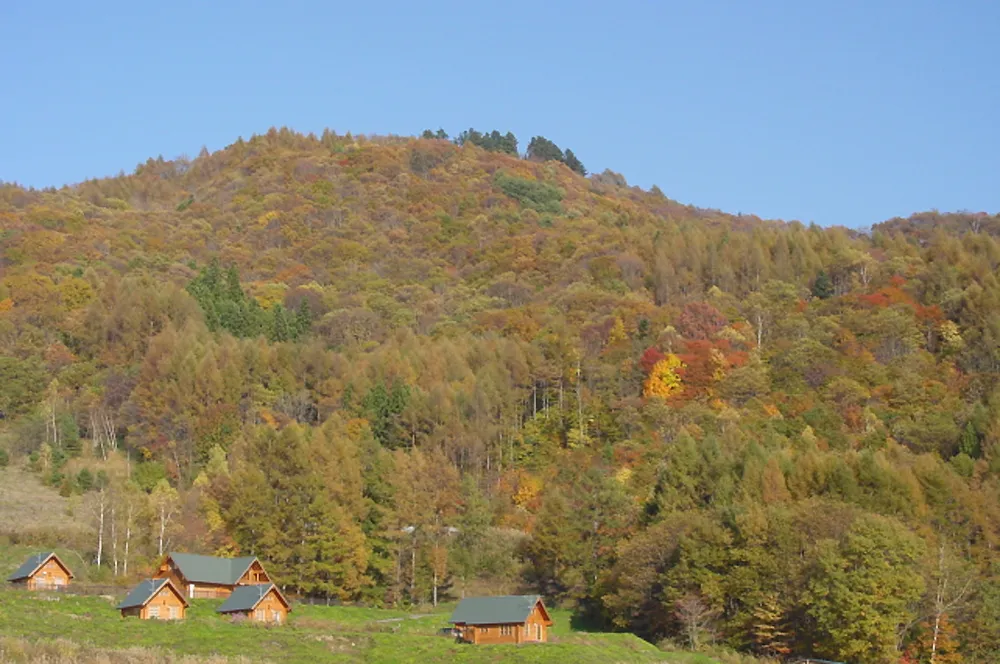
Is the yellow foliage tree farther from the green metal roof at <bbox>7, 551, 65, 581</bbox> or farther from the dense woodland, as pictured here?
the green metal roof at <bbox>7, 551, 65, 581</bbox>

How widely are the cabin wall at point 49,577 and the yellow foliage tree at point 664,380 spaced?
43.4 m

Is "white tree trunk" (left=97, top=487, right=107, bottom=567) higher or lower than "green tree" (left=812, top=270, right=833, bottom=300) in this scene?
lower

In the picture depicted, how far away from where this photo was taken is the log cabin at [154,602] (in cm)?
4822

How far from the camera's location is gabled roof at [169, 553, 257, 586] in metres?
55.5

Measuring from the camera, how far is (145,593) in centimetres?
4862

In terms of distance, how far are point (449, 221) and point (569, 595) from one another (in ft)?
287

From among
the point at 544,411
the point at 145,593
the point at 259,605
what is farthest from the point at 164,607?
the point at 544,411

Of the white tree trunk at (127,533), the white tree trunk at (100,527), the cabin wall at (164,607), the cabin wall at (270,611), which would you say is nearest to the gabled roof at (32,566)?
the white tree trunk at (100,527)

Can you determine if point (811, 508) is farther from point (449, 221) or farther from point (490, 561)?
point (449, 221)

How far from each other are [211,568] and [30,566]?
7.95 metres

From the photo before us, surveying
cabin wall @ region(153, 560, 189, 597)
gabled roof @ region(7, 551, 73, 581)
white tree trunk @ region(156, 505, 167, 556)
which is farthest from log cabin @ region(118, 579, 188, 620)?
white tree trunk @ region(156, 505, 167, 556)

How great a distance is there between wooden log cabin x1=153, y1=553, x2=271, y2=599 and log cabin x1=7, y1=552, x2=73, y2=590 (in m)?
4.11

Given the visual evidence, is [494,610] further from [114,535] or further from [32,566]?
[114,535]

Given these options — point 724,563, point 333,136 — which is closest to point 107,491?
point 724,563
